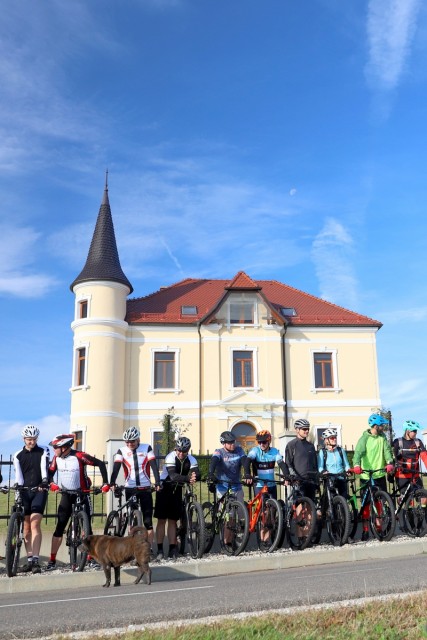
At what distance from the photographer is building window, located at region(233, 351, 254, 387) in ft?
114

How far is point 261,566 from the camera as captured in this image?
30.1ft

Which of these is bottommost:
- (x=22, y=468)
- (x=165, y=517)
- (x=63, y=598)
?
(x=63, y=598)

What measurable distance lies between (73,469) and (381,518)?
495 centimetres

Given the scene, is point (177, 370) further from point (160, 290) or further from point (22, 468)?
point (22, 468)

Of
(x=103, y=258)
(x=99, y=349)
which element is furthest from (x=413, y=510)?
(x=103, y=258)

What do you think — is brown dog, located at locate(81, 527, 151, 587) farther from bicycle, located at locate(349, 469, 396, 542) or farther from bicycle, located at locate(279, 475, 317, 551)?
bicycle, located at locate(349, 469, 396, 542)

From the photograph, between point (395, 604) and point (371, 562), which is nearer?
point (395, 604)

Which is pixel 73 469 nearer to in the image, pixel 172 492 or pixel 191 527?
pixel 172 492

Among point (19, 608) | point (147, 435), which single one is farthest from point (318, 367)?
point (19, 608)

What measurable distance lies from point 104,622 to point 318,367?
102 feet

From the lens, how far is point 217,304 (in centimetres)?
3500

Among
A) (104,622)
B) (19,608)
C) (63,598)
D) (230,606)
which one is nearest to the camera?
(104,622)

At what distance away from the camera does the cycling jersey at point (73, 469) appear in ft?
30.2

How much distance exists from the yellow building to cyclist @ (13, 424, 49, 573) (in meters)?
23.4
